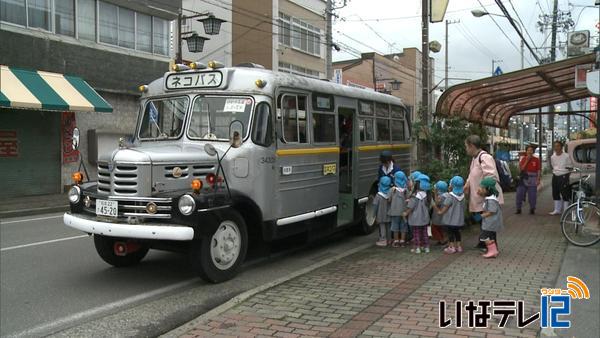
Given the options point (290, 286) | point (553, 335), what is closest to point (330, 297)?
point (290, 286)

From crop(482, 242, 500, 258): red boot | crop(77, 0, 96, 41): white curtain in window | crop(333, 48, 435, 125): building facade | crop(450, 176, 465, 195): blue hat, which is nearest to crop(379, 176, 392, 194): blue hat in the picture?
crop(450, 176, 465, 195): blue hat

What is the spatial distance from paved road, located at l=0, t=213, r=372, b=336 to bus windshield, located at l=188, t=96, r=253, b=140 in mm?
1865

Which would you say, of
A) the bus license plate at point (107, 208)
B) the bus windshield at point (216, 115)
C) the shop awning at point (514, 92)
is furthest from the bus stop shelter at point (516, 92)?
the bus license plate at point (107, 208)

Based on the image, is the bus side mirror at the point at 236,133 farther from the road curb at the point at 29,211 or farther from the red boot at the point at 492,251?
the road curb at the point at 29,211

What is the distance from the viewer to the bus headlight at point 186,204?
593 centimetres

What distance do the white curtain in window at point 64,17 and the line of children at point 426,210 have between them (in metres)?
13.6

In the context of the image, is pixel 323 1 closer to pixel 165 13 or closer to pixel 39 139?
pixel 165 13

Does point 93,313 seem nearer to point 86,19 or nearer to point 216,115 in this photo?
point 216,115

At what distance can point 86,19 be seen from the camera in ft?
60.6

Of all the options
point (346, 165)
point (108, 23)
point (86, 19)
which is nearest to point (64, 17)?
point (86, 19)

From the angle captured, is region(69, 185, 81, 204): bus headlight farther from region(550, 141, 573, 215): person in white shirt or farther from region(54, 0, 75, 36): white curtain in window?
region(54, 0, 75, 36): white curtain in window

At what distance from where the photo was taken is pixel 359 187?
9.60 m

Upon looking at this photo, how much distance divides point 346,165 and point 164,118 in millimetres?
3515

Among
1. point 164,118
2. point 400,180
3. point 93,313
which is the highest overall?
point 164,118
